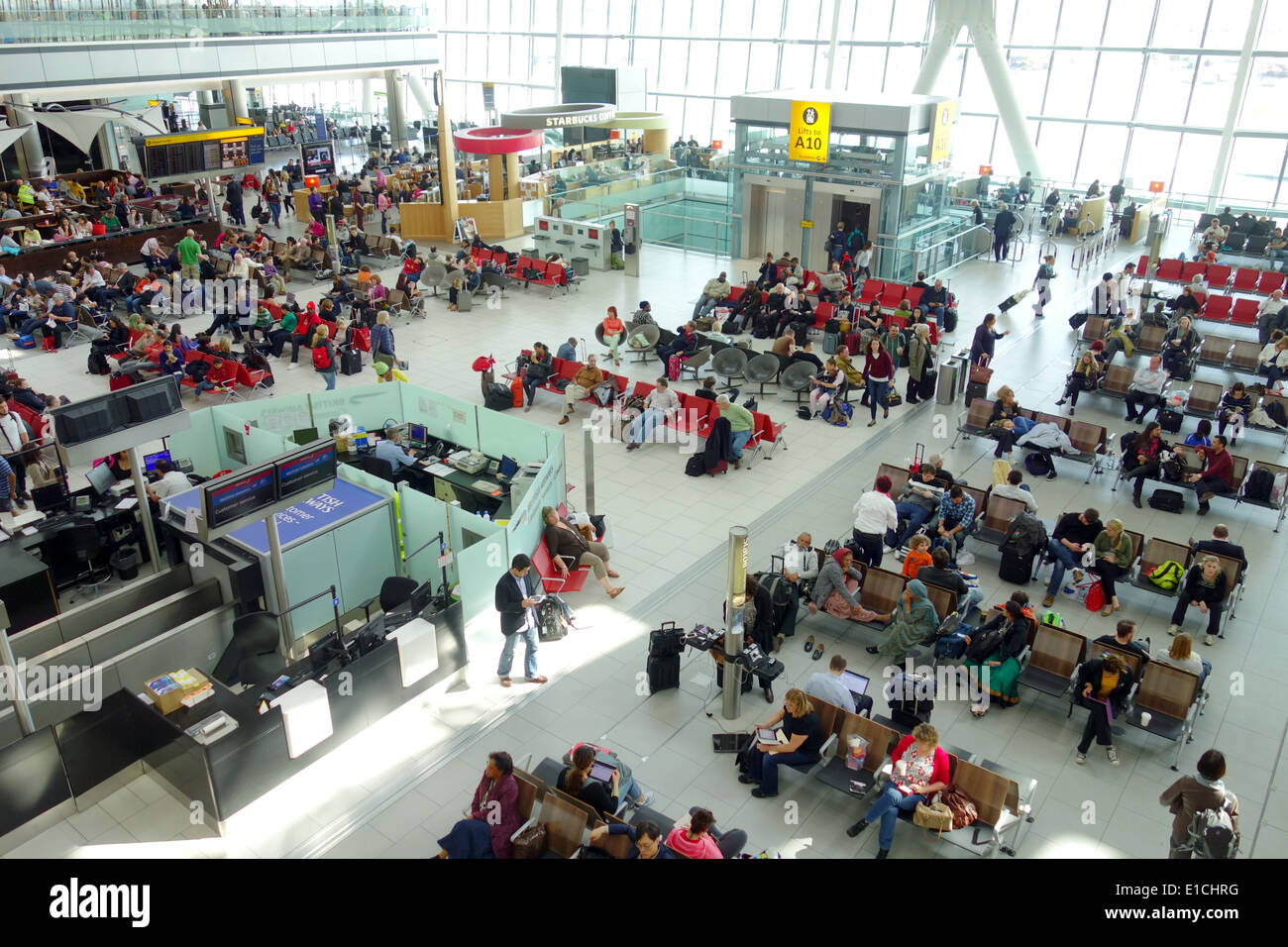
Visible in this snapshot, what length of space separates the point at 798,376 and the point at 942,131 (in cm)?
1086

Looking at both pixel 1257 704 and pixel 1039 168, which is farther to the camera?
pixel 1039 168

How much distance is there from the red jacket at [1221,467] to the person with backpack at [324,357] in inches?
542

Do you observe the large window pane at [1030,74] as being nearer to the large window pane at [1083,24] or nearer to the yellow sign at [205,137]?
the large window pane at [1083,24]

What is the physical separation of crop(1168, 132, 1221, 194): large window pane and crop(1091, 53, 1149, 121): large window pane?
2101 mm

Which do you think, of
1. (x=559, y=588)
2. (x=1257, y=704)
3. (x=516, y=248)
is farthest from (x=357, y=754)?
(x=516, y=248)

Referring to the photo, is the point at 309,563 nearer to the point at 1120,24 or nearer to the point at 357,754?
the point at 357,754

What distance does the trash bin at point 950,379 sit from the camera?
16.6 m

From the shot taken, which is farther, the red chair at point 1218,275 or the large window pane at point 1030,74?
the large window pane at point 1030,74

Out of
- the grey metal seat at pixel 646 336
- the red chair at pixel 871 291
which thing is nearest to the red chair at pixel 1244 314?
the red chair at pixel 871 291

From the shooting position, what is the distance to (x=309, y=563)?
33.3ft

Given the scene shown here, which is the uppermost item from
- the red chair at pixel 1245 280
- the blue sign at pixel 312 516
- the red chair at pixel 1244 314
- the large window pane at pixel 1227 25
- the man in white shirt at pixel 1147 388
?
the large window pane at pixel 1227 25

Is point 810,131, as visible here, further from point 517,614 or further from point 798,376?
point 517,614

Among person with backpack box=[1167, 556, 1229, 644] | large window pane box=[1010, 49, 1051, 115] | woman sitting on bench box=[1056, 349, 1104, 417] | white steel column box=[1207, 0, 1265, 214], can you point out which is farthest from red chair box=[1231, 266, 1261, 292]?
person with backpack box=[1167, 556, 1229, 644]

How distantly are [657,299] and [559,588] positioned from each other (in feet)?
41.8
